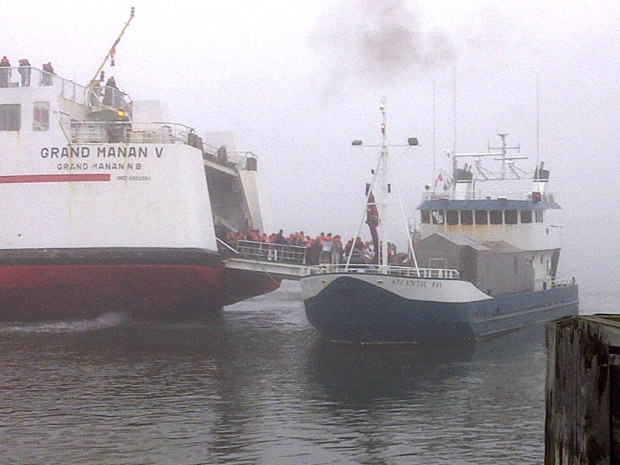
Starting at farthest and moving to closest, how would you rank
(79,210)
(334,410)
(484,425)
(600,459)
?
(79,210) < (334,410) < (484,425) < (600,459)

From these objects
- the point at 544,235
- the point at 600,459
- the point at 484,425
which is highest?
the point at 544,235

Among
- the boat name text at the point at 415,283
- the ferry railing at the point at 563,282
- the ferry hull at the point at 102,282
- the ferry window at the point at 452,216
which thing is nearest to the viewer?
the boat name text at the point at 415,283

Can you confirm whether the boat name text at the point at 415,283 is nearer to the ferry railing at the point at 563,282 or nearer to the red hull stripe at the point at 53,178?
the red hull stripe at the point at 53,178

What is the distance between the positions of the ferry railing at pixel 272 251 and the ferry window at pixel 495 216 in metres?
6.64

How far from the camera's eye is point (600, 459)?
635cm

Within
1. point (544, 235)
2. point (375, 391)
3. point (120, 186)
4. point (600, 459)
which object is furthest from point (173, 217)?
point (600, 459)

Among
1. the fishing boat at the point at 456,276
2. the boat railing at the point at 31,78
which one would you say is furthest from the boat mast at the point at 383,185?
the boat railing at the point at 31,78

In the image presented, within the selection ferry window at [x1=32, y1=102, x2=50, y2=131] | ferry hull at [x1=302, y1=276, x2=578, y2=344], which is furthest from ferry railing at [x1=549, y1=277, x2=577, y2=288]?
ferry window at [x1=32, y1=102, x2=50, y2=131]

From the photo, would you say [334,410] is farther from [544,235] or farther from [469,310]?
[544,235]

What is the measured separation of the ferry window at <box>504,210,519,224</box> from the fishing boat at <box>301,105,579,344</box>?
0.11ft

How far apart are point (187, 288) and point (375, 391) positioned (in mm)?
10364

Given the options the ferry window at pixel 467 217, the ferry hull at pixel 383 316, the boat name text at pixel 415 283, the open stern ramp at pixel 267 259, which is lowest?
the ferry hull at pixel 383 316

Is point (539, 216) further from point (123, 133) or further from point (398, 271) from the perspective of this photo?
point (123, 133)

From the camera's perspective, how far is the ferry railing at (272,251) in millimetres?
27781
